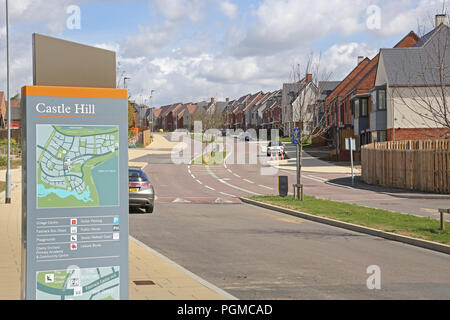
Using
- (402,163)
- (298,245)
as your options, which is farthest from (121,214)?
(402,163)

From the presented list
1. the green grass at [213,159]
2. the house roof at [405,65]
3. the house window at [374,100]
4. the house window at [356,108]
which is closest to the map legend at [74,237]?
the house roof at [405,65]

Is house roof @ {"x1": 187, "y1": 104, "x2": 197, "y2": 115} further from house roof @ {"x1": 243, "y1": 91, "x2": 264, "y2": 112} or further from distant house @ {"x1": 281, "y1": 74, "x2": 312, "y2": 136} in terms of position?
distant house @ {"x1": 281, "y1": 74, "x2": 312, "y2": 136}

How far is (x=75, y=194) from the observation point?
631cm

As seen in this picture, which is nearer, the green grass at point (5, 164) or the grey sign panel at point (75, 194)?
the grey sign panel at point (75, 194)

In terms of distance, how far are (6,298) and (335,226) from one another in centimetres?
1170

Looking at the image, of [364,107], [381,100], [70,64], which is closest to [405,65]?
[381,100]

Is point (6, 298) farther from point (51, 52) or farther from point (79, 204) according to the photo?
point (51, 52)

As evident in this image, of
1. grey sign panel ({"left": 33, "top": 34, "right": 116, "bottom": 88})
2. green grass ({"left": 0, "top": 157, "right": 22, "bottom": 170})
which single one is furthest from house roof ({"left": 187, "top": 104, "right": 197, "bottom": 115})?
grey sign panel ({"left": 33, "top": 34, "right": 116, "bottom": 88})

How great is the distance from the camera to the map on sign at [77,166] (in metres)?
6.19

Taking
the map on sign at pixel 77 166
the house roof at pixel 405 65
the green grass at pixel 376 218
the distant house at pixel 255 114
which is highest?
the distant house at pixel 255 114

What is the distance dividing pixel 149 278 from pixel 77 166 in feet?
12.7

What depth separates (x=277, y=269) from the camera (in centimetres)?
1100

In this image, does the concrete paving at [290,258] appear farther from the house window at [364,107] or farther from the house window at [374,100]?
the house window at [364,107]

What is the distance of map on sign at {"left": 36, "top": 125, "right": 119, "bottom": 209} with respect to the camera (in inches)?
244
